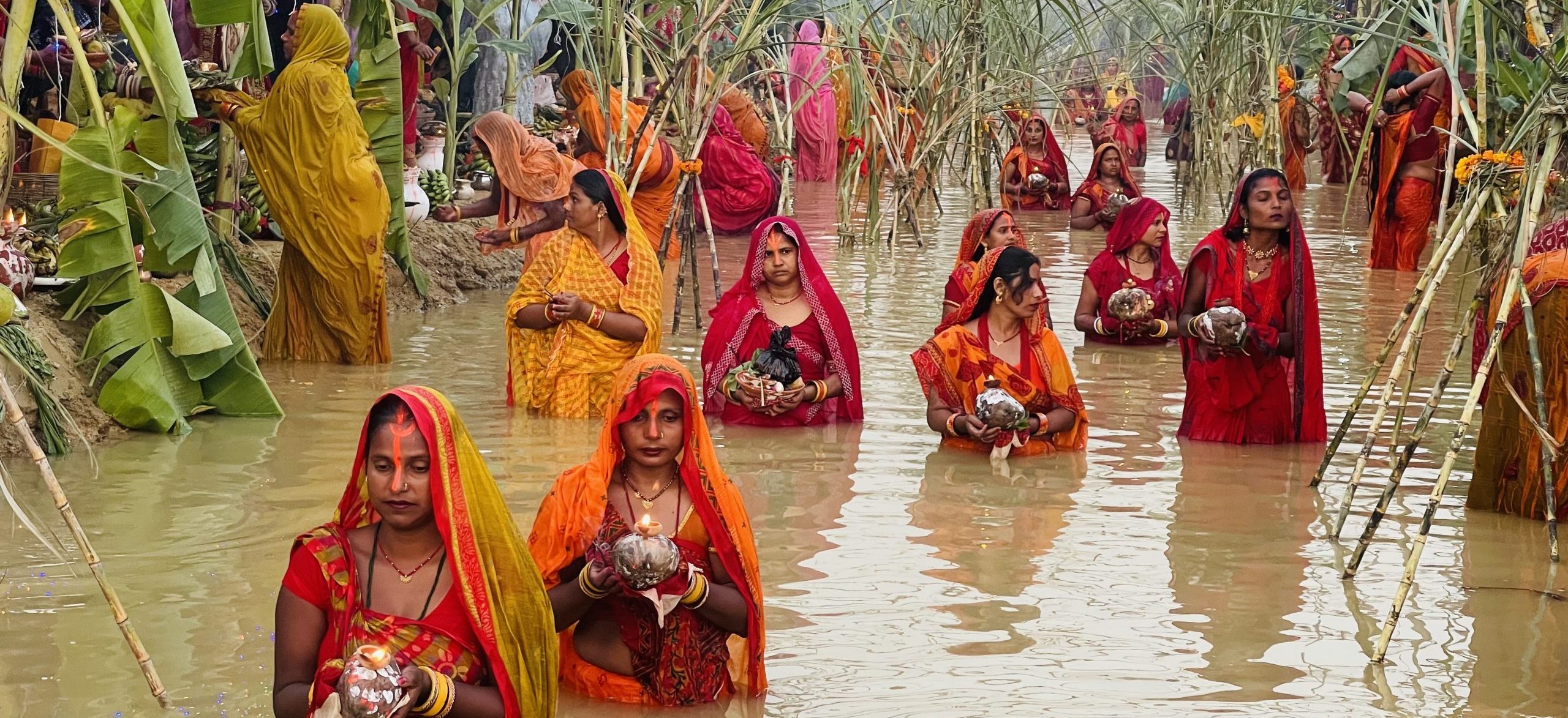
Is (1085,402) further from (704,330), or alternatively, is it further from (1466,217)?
(1466,217)

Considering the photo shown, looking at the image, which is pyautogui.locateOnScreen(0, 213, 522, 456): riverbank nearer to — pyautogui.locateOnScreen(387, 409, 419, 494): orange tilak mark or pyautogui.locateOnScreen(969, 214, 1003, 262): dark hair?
pyautogui.locateOnScreen(387, 409, 419, 494): orange tilak mark

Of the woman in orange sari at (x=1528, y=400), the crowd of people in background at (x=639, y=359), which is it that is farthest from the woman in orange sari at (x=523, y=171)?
the woman in orange sari at (x=1528, y=400)

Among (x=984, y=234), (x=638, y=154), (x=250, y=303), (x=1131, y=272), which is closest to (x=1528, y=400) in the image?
(x=984, y=234)

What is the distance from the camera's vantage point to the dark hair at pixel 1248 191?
7594 millimetres

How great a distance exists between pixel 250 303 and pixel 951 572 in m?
5.43

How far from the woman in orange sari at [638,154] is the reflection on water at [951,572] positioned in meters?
2.93

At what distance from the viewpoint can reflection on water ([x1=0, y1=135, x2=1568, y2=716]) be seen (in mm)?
4781

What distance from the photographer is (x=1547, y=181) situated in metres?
5.31

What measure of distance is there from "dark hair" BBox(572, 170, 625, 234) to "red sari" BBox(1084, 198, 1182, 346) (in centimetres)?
303

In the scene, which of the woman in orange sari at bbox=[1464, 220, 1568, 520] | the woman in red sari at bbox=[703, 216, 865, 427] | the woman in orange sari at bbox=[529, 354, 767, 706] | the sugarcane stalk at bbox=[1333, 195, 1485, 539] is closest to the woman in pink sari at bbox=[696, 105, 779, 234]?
the woman in red sari at bbox=[703, 216, 865, 427]

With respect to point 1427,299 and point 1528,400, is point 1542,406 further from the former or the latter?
point 1528,400

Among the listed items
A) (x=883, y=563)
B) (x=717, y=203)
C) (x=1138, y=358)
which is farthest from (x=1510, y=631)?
(x=717, y=203)

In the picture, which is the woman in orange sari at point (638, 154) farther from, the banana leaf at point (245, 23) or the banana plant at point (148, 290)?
the banana plant at point (148, 290)

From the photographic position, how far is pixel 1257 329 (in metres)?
7.63
